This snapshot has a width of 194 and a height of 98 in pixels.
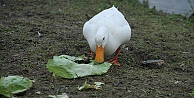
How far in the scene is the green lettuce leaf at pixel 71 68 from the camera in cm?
458

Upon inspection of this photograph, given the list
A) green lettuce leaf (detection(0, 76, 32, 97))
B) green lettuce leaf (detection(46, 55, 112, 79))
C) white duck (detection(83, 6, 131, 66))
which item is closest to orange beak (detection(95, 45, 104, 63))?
white duck (detection(83, 6, 131, 66))

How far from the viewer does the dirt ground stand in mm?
4352

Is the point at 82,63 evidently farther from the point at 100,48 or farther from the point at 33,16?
the point at 33,16

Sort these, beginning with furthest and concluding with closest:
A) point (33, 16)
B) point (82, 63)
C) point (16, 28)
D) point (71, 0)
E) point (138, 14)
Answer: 1. point (71, 0)
2. point (138, 14)
3. point (33, 16)
4. point (16, 28)
5. point (82, 63)

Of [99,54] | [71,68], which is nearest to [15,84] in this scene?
[71,68]

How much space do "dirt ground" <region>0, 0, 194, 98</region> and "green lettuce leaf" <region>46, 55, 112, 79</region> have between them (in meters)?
0.07

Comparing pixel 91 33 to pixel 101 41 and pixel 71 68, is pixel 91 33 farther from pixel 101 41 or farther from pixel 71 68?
pixel 71 68

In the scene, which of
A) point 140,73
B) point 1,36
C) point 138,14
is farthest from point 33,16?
point 140,73

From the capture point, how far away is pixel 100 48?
5.04m

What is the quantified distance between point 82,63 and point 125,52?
1103 mm

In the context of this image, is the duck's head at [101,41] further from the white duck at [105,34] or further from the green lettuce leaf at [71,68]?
the green lettuce leaf at [71,68]

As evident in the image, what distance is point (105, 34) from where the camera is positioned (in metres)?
4.98

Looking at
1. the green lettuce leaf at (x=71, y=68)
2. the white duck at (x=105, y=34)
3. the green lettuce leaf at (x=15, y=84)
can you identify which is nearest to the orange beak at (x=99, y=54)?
the white duck at (x=105, y=34)

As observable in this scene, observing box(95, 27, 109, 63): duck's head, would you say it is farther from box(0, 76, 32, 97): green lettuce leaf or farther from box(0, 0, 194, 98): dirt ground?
box(0, 76, 32, 97): green lettuce leaf
